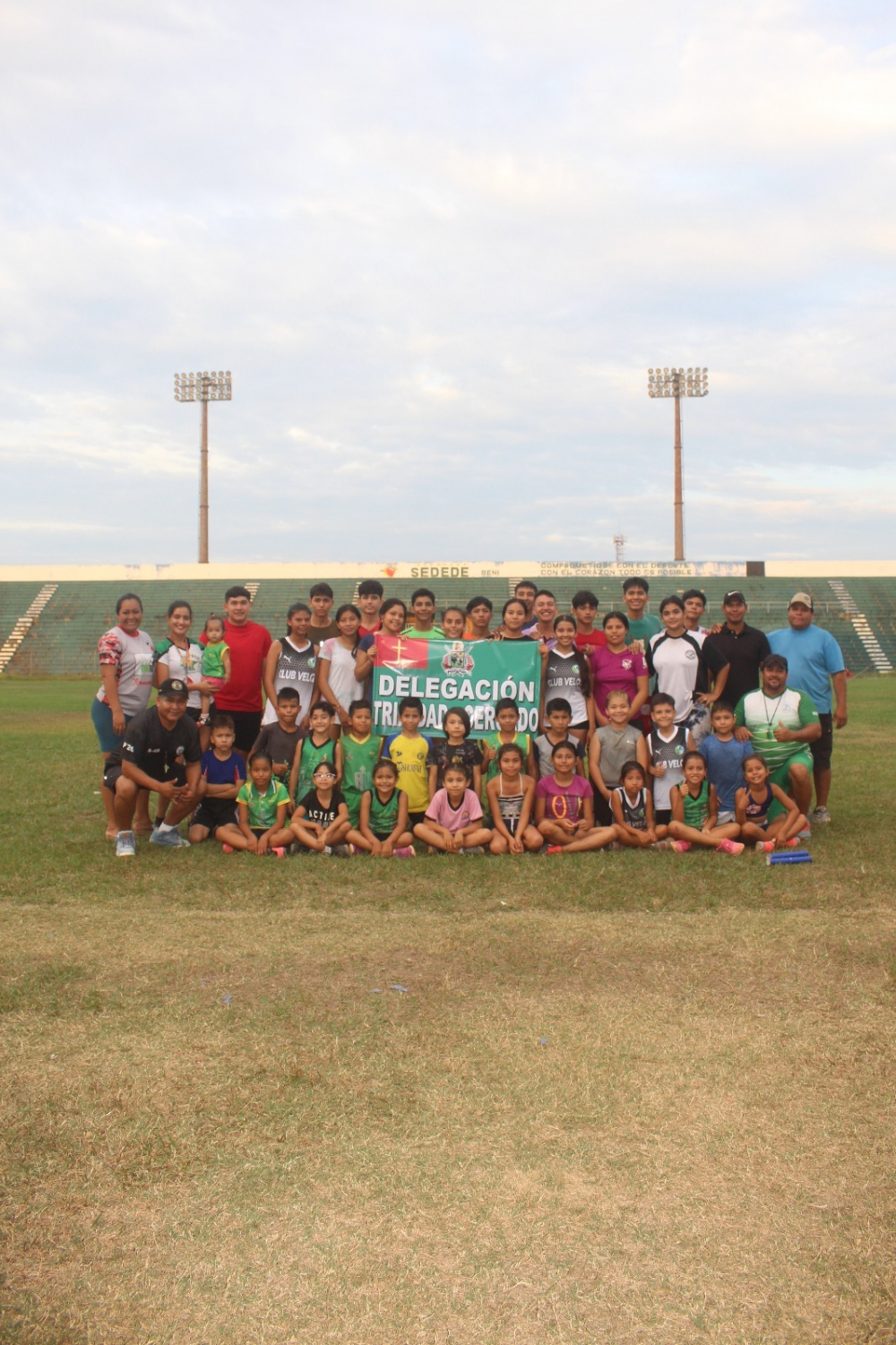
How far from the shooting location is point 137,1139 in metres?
3.10

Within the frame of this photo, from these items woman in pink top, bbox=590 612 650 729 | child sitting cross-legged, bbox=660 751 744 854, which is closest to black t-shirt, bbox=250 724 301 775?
woman in pink top, bbox=590 612 650 729

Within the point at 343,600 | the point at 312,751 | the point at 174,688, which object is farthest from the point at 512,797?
the point at 343,600

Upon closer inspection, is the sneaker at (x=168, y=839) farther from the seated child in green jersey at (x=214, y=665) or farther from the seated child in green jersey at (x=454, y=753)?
the seated child in green jersey at (x=454, y=753)

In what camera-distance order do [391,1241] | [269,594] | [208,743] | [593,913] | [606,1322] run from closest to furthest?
[606,1322], [391,1241], [593,913], [208,743], [269,594]

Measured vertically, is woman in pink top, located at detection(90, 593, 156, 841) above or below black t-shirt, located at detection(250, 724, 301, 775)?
above

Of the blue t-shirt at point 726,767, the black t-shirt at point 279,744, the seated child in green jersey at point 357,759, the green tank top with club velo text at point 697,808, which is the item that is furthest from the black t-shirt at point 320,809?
the blue t-shirt at point 726,767

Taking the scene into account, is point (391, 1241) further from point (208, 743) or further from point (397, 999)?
point (208, 743)

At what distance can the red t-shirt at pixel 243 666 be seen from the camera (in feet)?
26.6

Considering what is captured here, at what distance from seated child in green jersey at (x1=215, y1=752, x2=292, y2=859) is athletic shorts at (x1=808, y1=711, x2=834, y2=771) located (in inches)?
165

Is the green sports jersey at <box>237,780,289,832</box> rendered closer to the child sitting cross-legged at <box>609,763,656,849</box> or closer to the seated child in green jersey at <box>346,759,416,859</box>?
the seated child in green jersey at <box>346,759,416,859</box>

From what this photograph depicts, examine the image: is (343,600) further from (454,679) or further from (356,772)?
(356,772)

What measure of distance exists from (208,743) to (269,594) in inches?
1633

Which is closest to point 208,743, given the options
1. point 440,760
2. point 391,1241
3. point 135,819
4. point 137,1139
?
point 135,819

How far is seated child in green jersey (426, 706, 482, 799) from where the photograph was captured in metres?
7.56
